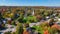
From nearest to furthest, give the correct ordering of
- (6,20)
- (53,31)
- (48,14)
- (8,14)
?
(53,31) → (6,20) → (8,14) → (48,14)

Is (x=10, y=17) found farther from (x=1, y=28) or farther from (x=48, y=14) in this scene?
(x=48, y=14)

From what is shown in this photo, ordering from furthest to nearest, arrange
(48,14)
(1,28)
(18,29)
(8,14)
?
(48,14) < (8,14) < (1,28) < (18,29)

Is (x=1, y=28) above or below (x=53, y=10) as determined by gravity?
below

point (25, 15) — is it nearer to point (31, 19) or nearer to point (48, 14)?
point (31, 19)

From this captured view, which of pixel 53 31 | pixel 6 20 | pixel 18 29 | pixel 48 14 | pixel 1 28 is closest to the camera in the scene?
pixel 18 29

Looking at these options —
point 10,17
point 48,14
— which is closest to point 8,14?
point 10,17

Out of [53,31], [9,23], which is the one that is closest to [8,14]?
[9,23]

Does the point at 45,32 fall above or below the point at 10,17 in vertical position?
below

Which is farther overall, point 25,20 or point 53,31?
point 25,20

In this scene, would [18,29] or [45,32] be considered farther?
[45,32]
